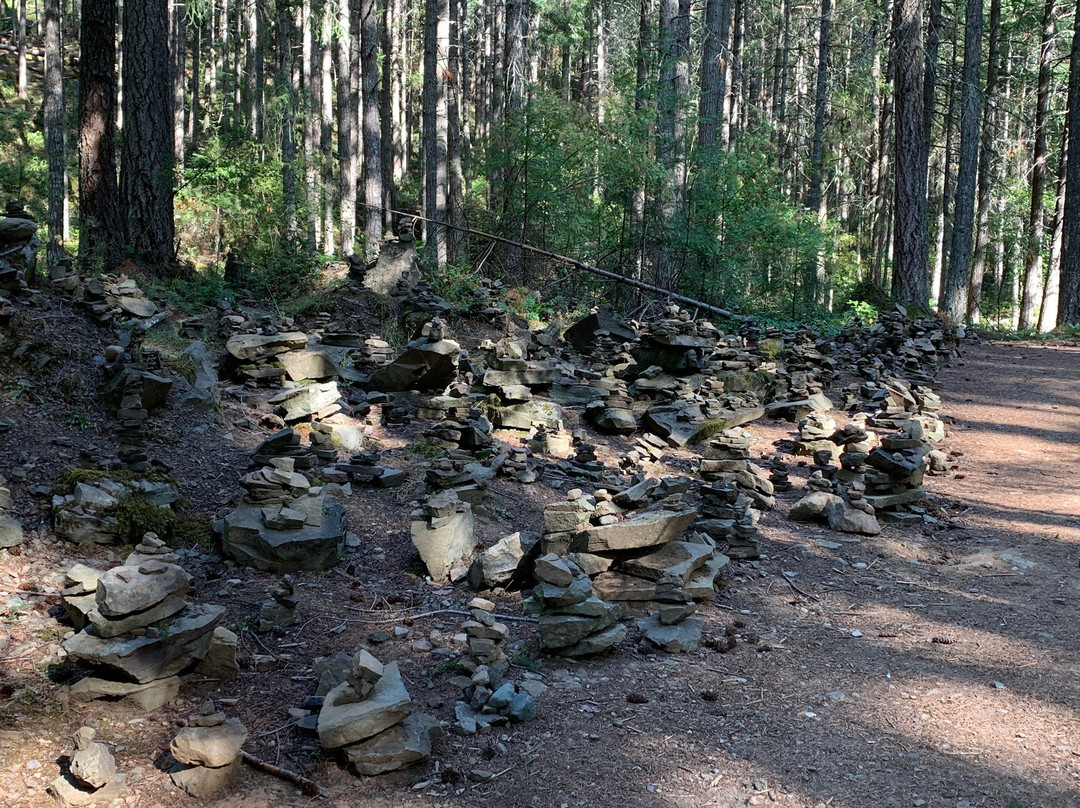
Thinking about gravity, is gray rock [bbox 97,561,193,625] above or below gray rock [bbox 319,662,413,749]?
above

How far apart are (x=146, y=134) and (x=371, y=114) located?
24.0 feet

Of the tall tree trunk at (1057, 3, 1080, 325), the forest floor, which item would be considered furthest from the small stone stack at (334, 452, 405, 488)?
the tall tree trunk at (1057, 3, 1080, 325)

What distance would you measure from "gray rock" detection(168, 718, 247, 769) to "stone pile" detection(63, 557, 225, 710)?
60cm

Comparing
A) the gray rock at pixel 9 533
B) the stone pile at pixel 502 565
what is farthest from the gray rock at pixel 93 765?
the stone pile at pixel 502 565

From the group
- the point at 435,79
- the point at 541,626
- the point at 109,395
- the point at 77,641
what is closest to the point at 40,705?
the point at 77,641

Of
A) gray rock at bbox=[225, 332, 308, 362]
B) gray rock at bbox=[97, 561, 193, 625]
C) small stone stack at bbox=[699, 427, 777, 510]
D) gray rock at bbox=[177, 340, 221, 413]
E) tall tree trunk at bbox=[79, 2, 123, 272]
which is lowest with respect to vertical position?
small stone stack at bbox=[699, 427, 777, 510]

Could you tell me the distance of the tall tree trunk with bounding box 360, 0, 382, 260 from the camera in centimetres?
1825

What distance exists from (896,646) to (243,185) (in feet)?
46.7

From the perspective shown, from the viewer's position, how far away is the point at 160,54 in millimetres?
12383

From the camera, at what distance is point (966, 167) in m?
21.0

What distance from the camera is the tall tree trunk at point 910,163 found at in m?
16.6

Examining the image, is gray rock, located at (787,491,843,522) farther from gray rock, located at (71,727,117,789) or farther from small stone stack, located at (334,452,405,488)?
gray rock, located at (71,727,117,789)

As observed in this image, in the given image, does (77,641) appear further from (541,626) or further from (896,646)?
(896,646)

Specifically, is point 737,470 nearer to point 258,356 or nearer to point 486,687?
point 486,687
